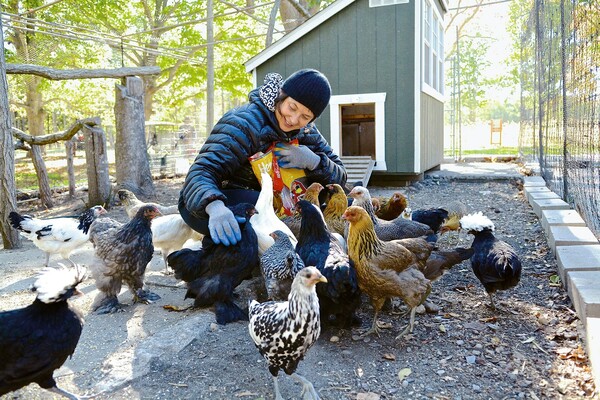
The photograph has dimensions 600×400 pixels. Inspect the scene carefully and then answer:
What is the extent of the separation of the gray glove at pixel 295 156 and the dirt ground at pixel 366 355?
1.11 meters

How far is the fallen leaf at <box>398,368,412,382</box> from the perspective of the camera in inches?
96.0

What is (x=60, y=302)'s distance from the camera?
80.6 inches

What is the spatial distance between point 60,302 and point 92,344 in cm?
81

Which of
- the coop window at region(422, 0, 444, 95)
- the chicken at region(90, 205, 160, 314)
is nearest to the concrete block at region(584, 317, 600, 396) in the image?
the chicken at region(90, 205, 160, 314)

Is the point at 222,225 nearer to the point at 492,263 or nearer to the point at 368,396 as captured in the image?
the point at 368,396

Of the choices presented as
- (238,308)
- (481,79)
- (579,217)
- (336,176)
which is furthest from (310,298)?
(481,79)

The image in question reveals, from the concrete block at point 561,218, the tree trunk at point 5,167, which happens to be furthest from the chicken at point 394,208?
the tree trunk at point 5,167

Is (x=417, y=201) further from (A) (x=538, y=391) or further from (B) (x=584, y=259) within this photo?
(A) (x=538, y=391)

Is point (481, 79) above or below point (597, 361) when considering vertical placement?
above

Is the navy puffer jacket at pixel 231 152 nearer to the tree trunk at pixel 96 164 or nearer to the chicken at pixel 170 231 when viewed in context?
the chicken at pixel 170 231

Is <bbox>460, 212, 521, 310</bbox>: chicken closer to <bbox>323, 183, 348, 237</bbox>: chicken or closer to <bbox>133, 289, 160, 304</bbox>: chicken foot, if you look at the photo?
<bbox>323, 183, 348, 237</bbox>: chicken

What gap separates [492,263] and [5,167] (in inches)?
208

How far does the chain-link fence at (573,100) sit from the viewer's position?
4004 mm

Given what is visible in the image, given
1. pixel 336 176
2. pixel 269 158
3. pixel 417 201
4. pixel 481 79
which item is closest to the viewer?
pixel 269 158
